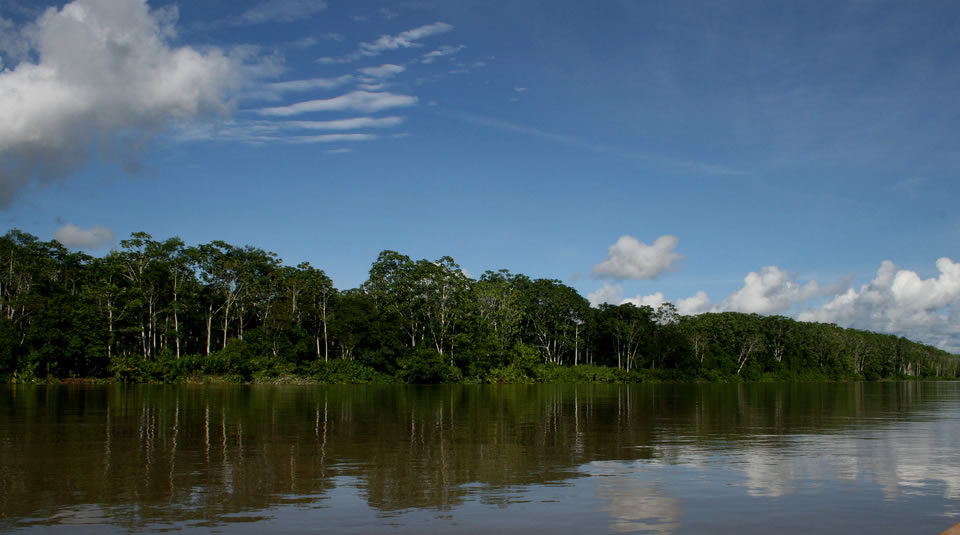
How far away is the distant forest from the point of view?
231ft

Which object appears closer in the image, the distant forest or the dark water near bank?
the dark water near bank

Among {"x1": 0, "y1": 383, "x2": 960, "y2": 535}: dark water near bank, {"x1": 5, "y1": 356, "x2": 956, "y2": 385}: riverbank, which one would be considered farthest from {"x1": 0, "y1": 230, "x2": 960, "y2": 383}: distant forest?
{"x1": 0, "y1": 383, "x2": 960, "y2": 535}: dark water near bank

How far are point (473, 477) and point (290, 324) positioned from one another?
72.5 metres

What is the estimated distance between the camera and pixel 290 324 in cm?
8262

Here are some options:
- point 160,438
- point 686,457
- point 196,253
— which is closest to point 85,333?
point 196,253

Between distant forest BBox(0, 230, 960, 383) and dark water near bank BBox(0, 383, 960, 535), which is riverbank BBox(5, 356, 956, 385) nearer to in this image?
distant forest BBox(0, 230, 960, 383)

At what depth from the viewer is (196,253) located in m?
79.5

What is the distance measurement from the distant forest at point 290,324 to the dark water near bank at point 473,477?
50652 millimetres

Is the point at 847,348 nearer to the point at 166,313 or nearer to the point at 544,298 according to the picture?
the point at 544,298

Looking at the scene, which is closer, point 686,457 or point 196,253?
point 686,457

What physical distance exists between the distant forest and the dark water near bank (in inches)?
1994

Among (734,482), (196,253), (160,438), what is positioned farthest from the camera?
(196,253)

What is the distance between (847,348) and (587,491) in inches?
6292

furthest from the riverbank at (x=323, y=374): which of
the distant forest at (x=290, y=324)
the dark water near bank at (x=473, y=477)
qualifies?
the dark water near bank at (x=473, y=477)
